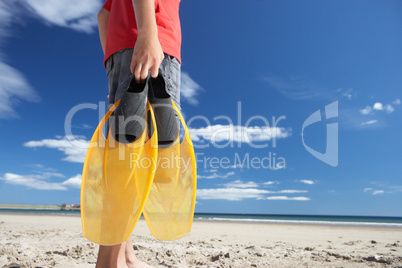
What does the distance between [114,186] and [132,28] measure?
31.6 inches

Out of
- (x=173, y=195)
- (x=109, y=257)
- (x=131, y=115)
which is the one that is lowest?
(x=109, y=257)

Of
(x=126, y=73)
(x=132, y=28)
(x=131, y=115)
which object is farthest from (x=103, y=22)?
(x=131, y=115)

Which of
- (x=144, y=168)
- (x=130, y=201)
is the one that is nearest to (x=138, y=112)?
(x=144, y=168)

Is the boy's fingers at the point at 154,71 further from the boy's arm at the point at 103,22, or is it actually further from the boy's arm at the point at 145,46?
the boy's arm at the point at 103,22

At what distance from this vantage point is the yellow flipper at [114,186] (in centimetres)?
121

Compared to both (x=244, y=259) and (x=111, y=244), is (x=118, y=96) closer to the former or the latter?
(x=111, y=244)

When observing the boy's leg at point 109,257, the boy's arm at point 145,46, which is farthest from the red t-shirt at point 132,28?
the boy's leg at point 109,257

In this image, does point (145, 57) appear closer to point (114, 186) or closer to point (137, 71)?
point (137, 71)

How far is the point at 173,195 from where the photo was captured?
1589 mm

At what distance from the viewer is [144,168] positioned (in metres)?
1.30

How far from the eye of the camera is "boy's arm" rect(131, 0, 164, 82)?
46.6 inches

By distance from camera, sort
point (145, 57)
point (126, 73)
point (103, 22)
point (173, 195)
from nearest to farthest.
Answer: point (145, 57), point (126, 73), point (173, 195), point (103, 22)

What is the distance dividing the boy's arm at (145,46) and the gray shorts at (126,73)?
0.07 meters

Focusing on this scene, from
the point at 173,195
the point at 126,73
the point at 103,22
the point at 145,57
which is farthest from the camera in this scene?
the point at 103,22
